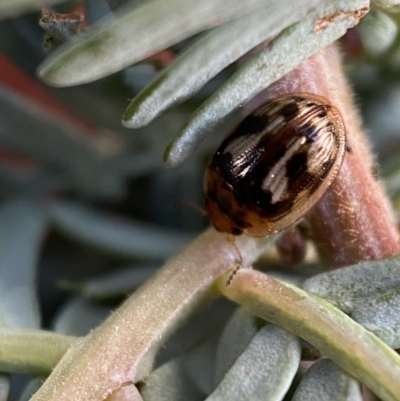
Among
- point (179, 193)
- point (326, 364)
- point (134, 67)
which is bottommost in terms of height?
point (179, 193)

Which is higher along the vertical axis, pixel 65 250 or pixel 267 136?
pixel 267 136

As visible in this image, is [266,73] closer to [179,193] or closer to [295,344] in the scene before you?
[295,344]

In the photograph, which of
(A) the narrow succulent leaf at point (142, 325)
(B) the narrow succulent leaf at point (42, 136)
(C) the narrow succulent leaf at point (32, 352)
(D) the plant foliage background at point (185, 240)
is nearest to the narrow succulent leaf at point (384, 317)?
(D) the plant foliage background at point (185, 240)

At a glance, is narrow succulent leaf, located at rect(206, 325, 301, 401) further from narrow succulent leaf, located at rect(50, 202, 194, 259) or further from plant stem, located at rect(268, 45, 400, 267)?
narrow succulent leaf, located at rect(50, 202, 194, 259)

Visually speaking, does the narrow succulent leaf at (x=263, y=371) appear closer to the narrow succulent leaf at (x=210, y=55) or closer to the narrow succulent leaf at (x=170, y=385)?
the narrow succulent leaf at (x=170, y=385)

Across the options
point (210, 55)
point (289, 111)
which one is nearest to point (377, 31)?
point (289, 111)

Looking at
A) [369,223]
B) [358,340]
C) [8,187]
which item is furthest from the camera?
[8,187]

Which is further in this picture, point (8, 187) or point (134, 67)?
point (8, 187)

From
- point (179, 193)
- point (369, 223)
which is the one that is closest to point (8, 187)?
point (179, 193)

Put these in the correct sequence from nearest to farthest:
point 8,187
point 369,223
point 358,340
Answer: point 358,340 → point 369,223 → point 8,187
